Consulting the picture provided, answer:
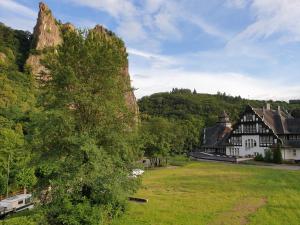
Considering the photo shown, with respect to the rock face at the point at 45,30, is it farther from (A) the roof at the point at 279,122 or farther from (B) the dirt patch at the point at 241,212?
(B) the dirt patch at the point at 241,212

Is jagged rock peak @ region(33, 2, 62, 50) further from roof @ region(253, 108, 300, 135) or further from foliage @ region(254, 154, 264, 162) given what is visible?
foliage @ region(254, 154, 264, 162)

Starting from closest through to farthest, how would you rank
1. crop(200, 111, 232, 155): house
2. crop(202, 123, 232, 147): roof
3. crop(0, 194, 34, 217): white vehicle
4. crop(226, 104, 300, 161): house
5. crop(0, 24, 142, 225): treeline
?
crop(0, 24, 142, 225): treeline
crop(0, 194, 34, 217): white vehicle
crop(226, 104, 300, 161): house
crop(200, 111, 232, 155): house
crop(202, 123, 232, 147): roof

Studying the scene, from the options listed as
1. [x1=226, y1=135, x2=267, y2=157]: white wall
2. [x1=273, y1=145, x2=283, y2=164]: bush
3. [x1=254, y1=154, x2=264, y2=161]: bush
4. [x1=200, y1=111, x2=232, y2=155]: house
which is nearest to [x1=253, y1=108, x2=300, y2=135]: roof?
[x1=226, y1=135, x2=267, y2=157]: white wall

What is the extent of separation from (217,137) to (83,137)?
193 ft

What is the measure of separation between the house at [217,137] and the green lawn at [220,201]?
29.7 m

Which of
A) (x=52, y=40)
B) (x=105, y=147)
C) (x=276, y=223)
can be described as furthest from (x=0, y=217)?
(x=52, y=40)

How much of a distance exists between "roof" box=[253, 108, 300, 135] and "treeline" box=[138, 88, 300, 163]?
16186mm

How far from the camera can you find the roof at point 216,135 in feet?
230

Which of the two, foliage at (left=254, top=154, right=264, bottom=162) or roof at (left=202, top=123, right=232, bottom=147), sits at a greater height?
roof at (left=202, top=123, right=232, bottom=147)

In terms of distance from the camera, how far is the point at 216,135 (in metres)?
73.1

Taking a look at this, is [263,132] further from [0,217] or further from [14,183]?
[0,217]

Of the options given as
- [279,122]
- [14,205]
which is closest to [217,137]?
[279,122]

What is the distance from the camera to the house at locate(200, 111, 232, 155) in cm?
6901

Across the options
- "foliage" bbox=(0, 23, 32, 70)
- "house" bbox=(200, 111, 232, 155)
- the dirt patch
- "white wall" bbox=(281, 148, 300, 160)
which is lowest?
the dirt patch
